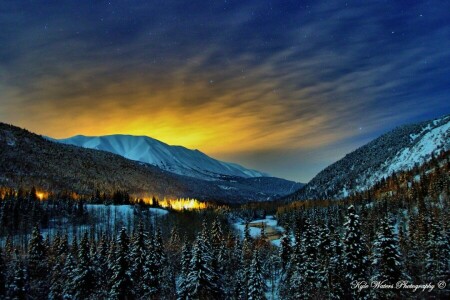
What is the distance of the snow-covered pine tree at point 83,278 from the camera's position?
58.7 meters

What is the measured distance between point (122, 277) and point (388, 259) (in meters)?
37.1

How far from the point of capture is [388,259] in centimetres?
4066

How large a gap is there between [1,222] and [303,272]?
445 ft

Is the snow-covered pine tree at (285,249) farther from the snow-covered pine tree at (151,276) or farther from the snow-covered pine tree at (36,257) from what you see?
the snow-covered pine tree at (36,257)

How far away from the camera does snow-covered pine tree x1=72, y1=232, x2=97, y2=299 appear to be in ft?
193

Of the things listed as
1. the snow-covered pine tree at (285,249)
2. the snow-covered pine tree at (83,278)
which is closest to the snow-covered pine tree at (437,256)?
the snow-covered pine tree at (285,249)

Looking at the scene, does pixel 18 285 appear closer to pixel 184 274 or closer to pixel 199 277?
pixel 184 274

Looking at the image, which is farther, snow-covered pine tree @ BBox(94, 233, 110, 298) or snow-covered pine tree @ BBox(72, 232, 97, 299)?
snow-covered pine tree @ BBox(94, 233, 110, 298)

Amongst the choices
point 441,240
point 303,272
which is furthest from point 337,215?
point 303,272

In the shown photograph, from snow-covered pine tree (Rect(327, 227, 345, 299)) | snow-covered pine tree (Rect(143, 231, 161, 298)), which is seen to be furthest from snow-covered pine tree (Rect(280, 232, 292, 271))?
snow-covered pine tree (Rect(143, 231, 161, 298))

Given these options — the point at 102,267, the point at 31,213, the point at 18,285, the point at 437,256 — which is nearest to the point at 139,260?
the point at 18,285

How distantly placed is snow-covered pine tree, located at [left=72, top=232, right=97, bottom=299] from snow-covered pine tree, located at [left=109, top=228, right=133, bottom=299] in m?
6.21

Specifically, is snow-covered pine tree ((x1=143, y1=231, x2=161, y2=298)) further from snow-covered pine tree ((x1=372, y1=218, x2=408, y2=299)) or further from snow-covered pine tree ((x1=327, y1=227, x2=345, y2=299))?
snow-covered pine tree ((x1=372, y1=218, x2=408, y2=299))

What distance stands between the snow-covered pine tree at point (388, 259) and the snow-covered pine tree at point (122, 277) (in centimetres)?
3502
